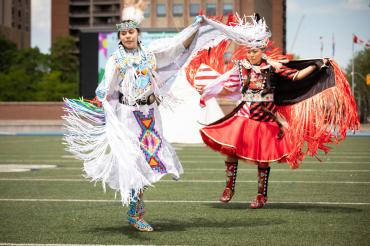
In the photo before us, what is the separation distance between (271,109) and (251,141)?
1.58 feet

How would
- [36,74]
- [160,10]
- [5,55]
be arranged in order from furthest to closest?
[160,10], [5,55], [36,74]

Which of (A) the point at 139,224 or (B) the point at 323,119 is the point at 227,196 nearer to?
(B) the point at 323,119

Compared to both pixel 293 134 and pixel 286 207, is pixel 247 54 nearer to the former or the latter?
pixel 293 134

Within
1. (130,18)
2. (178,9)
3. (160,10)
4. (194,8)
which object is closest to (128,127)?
(130,18)

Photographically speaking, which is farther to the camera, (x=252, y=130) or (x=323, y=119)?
(x=323, y=119)

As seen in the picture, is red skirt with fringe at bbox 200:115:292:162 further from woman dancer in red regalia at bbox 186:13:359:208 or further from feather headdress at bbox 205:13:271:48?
feather headdress at bbox 205:13:271:48

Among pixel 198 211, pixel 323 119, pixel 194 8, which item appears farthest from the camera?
pixel 194 8

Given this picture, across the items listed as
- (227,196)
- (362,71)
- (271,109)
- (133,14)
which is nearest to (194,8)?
(362,71)

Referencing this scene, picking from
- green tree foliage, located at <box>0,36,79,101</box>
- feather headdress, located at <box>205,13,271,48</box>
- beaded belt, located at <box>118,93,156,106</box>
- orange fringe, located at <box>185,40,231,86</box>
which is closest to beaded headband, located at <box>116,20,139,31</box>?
beaded belt, located at <box>118,93,156,106</box>

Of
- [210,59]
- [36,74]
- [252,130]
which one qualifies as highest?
[36,74]

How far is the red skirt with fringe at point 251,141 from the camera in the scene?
9516mm

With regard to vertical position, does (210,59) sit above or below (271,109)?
above

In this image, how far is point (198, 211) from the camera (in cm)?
901

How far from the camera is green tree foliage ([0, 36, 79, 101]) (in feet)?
260
